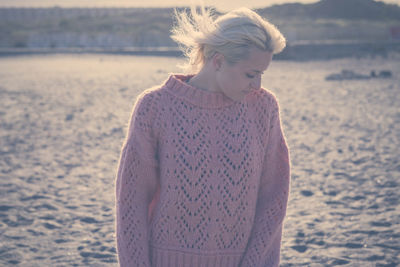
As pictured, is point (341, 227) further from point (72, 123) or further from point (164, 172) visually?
point (72, 123)

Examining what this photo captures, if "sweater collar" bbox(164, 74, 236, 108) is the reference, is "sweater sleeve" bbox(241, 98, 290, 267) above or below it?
below

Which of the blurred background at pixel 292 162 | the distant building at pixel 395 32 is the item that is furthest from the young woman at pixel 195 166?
the distant building at pixel 395 32

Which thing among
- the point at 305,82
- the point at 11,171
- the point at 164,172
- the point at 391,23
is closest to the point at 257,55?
the point at 164,172

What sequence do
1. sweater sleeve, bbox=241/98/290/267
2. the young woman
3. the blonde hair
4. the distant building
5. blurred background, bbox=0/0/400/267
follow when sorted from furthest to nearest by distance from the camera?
the distant building < blurred background, bbox=0/0/400/267 < sweater sleeve, bbox=241/98/290/267 < the young woman < the blonde hair

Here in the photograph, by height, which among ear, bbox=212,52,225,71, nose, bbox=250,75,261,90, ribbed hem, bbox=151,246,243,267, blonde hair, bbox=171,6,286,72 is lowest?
ribbed hem, bbox=151,246,243,267

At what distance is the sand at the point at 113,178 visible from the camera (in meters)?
4.05

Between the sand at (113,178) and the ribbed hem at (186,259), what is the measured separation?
203cm

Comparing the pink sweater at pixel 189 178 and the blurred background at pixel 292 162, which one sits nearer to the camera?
the pink sweater at pixel 189 178

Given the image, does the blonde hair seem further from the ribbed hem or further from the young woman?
the ribbed hem

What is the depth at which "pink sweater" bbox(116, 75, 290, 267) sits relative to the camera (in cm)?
185

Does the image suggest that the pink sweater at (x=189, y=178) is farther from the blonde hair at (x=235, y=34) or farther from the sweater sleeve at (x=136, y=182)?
the blonde hair at (x=235, y=34)

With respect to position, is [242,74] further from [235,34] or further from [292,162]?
[292,162]

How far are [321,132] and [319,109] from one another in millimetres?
2506

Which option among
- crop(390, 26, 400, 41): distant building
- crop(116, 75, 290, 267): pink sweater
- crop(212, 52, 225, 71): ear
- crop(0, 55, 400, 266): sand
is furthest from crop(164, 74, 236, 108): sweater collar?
crop(390, 26, 400, 41): distant building
